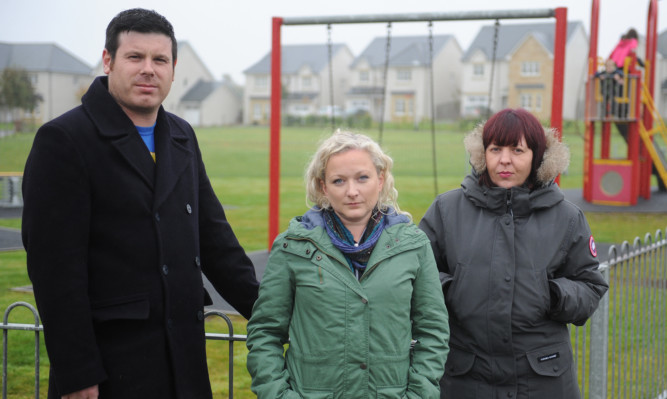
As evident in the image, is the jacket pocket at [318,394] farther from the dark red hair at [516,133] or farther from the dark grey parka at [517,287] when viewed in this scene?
the dark red hair at [516,133]

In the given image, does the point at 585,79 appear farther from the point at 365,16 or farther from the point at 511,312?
the point at 511,312

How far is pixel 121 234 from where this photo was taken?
7.05 feet

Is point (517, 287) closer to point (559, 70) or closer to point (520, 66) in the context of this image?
point (559, 70)

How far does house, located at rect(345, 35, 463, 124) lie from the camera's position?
51.4 meters

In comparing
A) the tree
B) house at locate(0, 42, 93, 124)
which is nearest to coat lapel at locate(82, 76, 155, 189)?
the tree

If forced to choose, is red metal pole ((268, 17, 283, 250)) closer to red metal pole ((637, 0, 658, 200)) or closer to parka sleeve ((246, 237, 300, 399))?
parka sleeve ((246, 237, 300, 399))

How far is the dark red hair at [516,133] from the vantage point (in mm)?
2457

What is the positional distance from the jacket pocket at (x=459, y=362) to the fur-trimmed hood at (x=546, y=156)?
651 mm

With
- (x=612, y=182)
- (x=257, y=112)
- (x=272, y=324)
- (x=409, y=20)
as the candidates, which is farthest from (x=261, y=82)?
(x=272, y=324)

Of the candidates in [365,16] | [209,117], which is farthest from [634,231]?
[209,117]

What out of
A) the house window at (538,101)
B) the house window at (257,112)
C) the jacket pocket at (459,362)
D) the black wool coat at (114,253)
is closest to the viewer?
the black wool coat at (114,253)

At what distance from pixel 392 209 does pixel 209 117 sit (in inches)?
2529

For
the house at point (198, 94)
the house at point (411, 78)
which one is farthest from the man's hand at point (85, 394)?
the house at point (198, 94)

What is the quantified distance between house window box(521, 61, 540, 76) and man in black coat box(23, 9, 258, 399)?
149ft
